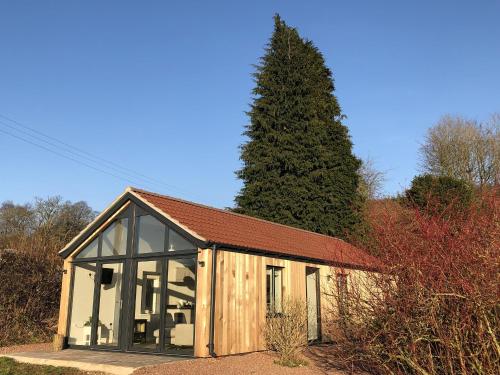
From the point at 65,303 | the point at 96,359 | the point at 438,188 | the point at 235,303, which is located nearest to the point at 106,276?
the point at 65,303

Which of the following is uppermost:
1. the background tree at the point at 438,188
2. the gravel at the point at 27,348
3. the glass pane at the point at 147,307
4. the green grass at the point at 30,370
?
the background tree at the point at 438,188

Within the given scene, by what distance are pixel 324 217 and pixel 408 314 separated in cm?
1828

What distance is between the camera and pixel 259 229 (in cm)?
1430

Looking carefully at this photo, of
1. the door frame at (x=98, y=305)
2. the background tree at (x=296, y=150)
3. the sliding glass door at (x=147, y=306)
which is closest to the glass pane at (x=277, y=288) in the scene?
the sliding glass door at (x=147, y=306)

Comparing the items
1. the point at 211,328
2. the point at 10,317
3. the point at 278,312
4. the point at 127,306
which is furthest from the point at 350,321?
the point at 10,317

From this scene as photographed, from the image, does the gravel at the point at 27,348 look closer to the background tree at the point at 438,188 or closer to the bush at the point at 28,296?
the bush at the point at 28,296

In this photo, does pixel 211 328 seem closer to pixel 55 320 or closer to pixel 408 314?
pixel 408 314

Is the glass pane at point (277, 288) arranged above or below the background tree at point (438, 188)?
below

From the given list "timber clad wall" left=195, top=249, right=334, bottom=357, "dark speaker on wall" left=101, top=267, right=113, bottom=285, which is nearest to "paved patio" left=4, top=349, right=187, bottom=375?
"timber clad wall" left=195, top=249, right=334, bottom=357

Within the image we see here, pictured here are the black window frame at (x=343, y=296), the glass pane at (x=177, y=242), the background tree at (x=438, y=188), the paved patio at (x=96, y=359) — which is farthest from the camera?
the background tree at (x=438, y=188)

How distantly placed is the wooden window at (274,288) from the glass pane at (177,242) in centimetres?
247

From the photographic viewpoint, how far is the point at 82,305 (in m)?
12.8

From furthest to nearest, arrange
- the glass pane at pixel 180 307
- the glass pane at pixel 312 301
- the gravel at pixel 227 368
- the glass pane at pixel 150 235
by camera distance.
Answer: the glass pane at pixel 312 301 < the glass pane at pixel 150 235 < the glass pane at pixel 180 307 < the gravel at pixel 227 368

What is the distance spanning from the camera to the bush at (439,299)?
210 inches
